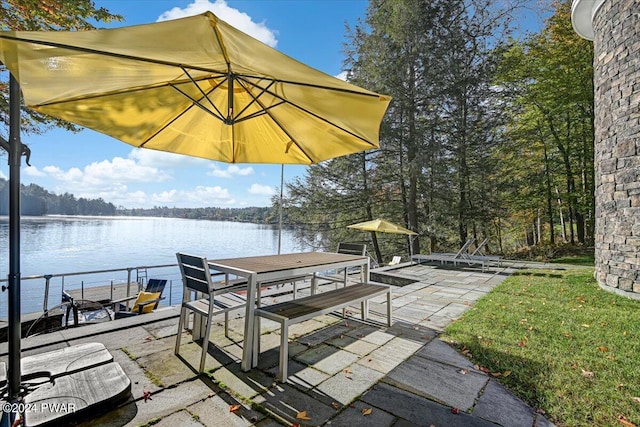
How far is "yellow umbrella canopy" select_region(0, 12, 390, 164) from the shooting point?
1764mm

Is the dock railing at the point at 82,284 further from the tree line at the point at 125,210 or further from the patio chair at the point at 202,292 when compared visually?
the tree line at the point at 125,210

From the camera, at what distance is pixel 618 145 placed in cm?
513

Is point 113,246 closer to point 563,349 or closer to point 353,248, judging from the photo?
point 353,248

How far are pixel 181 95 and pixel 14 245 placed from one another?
76.3 inches

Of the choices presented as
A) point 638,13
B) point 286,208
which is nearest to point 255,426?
point 638,13

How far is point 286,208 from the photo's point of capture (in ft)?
46.5

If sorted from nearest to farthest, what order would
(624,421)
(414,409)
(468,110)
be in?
(624,421) < (414,409) < (468,110)

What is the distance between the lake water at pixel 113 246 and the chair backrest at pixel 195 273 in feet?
31.2

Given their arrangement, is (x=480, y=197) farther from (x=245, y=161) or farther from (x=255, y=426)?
(x=255, y=426)

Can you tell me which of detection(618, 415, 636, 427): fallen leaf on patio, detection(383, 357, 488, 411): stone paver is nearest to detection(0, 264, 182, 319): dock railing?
detection(383, 357, 488, 411): stone paver

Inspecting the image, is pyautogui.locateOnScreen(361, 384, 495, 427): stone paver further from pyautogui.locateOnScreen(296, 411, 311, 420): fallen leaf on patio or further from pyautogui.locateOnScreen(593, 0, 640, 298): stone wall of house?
pyautogui.locateOnScreen(593, 0, 640, 298): stone wall of house

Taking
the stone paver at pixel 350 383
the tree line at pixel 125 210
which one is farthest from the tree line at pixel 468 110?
the tree line at pixel 125 210

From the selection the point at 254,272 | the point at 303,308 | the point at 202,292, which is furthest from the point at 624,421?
the point at 202,292

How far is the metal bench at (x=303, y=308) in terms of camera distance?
95.9 inches
